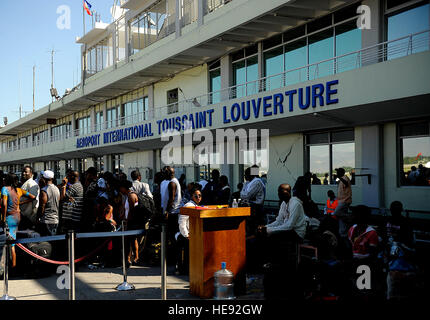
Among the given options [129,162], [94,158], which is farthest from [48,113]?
[129,162]

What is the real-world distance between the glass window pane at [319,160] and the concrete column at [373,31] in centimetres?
336

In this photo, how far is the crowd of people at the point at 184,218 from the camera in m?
6.03

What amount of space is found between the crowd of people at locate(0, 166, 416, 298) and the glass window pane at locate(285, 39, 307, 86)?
5.69m

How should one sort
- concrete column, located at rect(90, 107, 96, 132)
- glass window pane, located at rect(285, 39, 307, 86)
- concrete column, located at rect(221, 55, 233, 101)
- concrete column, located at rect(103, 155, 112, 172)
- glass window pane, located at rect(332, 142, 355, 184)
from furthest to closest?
concrete column, located at rect(90, 107, 96, 132), concrete column, located at rect(103, 155, 112, 172), concrete column, located at rect(221, 55, 233, 101), glass window pane, located at rect(285, 39, 307, 86), glass window pane, located at rect(332, 142, 355, 184)

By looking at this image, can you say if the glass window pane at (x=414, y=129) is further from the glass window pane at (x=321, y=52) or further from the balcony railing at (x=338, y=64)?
the glass window pane at (x=321, y=52)

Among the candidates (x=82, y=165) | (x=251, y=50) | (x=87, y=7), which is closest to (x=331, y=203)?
(x=251, y=50)

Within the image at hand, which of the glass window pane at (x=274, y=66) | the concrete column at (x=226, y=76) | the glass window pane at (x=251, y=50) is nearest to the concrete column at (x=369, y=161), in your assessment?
the glass window pane at (x=274, y=66)

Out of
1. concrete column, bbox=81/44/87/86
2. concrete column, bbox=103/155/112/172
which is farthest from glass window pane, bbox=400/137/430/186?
concrete column, bbox=81/44/87/86

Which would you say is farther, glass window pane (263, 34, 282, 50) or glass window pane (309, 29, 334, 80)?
glass window pane (263, 34, 282, 50)

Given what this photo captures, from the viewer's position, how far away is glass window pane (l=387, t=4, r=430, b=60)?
1124 cm

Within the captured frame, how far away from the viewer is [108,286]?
22.8ft

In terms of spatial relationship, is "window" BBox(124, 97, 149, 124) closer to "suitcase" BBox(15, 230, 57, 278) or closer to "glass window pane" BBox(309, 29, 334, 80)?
"glass window pane" BBox(309, 29, 334, 80)

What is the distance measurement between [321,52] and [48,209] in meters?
10.2
